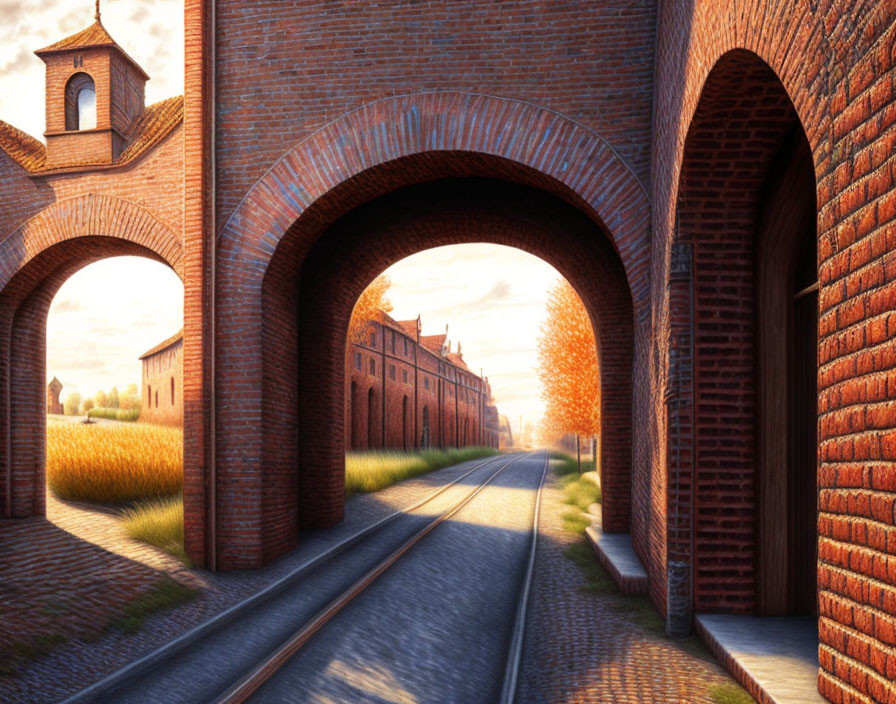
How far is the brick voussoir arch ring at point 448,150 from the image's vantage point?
23.7 ft

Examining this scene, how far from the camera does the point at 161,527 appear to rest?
337 inches

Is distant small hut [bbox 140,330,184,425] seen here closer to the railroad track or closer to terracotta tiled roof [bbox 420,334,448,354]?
terracotta tiled roof [bbox 420,334,448,354]

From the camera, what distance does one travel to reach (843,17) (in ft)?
8.93

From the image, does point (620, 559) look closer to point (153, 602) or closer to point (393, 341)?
point (153, 602)

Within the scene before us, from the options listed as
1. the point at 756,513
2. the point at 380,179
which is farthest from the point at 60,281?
the point at 756,513

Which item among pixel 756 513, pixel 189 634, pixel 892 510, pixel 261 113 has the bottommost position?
pixel 189 634

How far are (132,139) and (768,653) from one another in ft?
33.3

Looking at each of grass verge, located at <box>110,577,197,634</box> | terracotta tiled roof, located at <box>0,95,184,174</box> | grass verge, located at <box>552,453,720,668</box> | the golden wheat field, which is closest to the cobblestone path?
grass verge, located at <box>552,453,720,668</box>

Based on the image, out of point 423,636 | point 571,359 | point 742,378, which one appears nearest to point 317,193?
point 423,636

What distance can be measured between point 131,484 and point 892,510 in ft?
35.4

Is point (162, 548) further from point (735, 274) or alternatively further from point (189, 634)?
point (735, 274)

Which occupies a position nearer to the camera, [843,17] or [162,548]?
[843,17]

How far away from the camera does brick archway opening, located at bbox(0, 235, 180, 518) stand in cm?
984

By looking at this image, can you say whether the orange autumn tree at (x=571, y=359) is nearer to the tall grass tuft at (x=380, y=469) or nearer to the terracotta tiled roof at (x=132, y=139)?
the tall grass tuft at (x=380, y=469)
